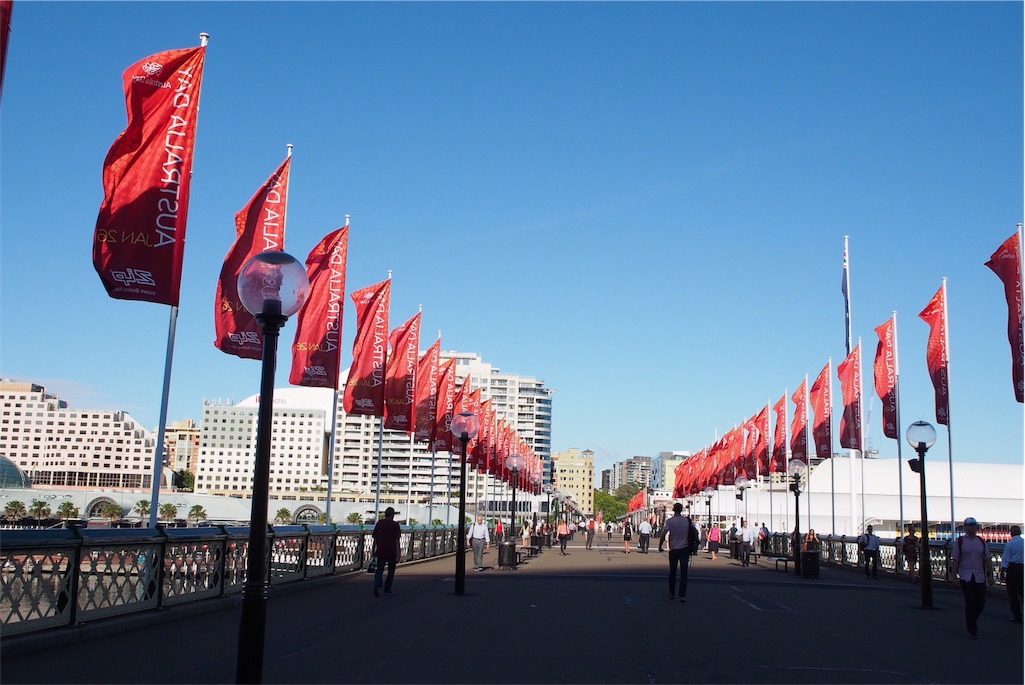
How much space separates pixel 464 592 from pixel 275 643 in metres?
8.25

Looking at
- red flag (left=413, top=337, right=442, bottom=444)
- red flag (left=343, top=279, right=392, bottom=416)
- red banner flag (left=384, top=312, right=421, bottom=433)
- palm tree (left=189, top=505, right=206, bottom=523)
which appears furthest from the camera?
palm tree (left=189, top=505, right=206, bottom=523)

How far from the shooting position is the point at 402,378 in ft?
109

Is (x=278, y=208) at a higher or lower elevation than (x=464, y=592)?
higher

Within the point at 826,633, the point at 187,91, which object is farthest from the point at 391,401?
the point at 826,633

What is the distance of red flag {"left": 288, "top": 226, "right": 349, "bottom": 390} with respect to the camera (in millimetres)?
24969

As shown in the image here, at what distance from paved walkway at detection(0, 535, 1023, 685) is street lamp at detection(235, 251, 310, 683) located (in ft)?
10.1

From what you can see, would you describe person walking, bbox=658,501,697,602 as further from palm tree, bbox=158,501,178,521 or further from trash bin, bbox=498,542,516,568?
palm tree, bbox=158,501,178,521

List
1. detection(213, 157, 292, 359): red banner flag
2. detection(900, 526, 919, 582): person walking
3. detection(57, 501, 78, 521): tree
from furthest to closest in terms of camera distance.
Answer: detection(57, 501, 78, 521): tree, detection(900, 526, 919, 582): person walking, detection(213, 157, 292, 359): red banner flag

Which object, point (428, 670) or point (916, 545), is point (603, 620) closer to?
point (428, 670)

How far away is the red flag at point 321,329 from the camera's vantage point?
25.0m

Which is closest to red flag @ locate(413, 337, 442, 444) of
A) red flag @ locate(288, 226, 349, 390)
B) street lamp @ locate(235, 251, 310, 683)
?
red flag @ locate(288, 226, 349, 390)

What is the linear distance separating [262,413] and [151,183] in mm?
9639

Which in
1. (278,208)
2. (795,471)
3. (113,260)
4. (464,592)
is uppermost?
(278,208)

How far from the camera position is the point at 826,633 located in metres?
14.6
